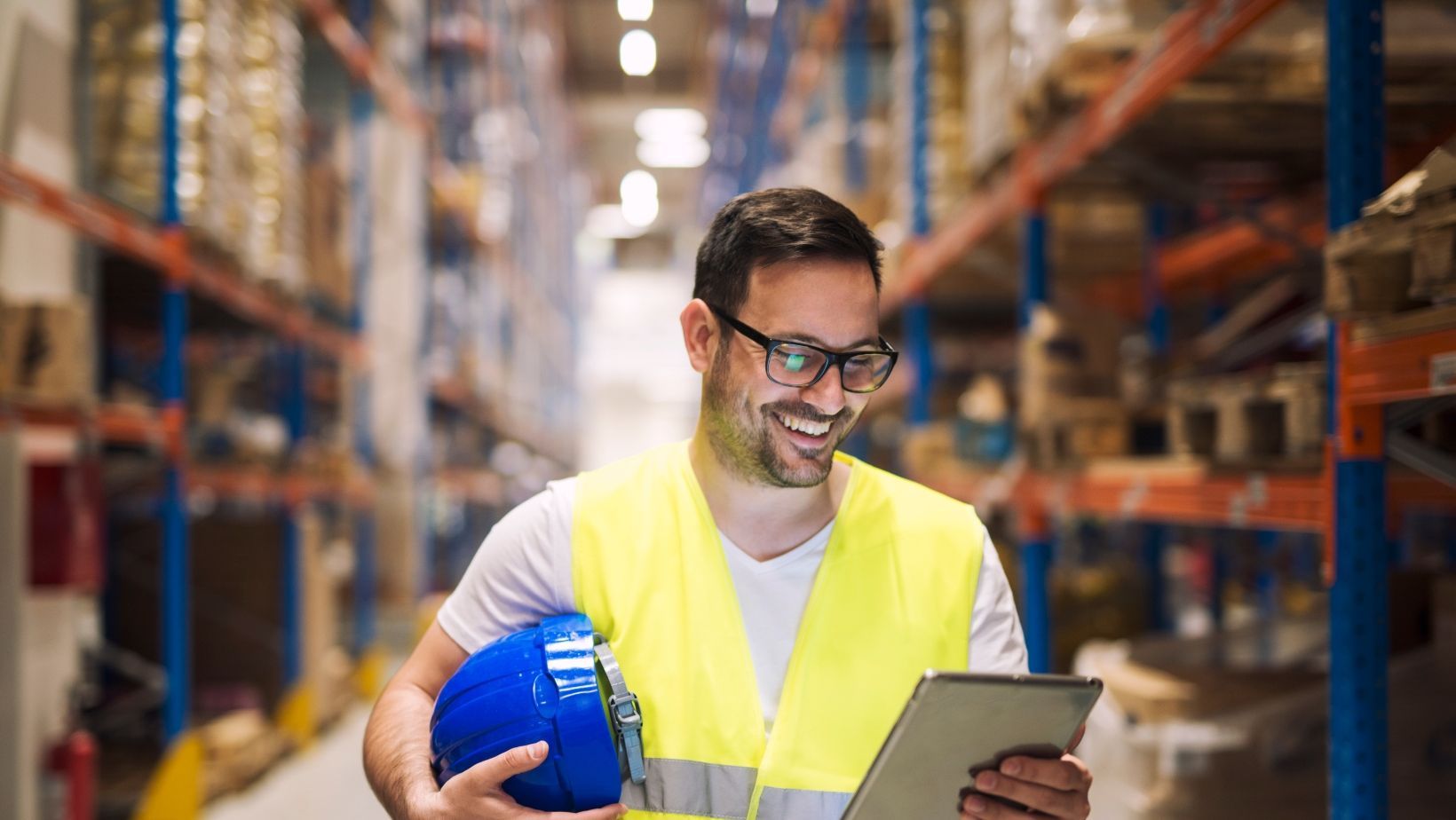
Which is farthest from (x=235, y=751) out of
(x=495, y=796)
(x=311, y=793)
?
(x=495, y=796)

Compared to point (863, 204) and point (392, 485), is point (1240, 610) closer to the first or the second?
point (863, 204)

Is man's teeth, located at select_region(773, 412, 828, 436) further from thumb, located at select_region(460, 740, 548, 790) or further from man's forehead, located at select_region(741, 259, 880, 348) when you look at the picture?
thumb, located at select_region(460, 740, 548, 790)

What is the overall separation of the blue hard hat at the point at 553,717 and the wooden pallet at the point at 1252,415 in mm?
1787

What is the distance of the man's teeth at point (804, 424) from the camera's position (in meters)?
1.79

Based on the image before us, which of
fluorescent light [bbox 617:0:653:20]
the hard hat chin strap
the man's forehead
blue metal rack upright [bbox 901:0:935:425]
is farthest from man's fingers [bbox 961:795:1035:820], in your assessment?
blue metal rack upright [bbox 901:0:935:425]

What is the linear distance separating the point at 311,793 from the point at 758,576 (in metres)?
4.60

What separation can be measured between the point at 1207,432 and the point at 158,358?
26.4ft

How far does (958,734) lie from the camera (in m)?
1.48

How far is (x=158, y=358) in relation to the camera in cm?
898

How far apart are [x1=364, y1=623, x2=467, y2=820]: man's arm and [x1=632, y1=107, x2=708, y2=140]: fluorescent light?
1850 cm

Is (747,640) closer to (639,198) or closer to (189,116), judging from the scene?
(189,116)

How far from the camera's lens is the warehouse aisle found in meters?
5.34

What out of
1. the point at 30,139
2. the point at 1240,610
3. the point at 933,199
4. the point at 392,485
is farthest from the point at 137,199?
the point at 1240,610

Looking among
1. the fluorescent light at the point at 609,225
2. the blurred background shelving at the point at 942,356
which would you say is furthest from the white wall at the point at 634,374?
the blurred background shelving at the point at 942,356
